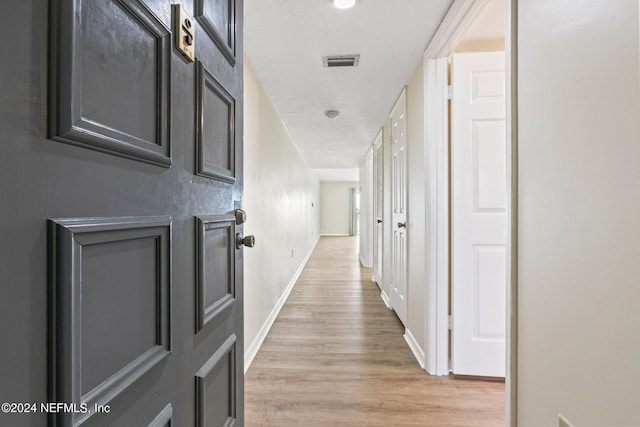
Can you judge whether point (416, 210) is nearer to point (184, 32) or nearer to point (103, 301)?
point (184, 32)

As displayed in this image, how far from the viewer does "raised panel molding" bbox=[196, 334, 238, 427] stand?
677 mm

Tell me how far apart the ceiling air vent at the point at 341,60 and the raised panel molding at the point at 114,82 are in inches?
61.4

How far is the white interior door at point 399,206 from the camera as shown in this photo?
253 centimetres

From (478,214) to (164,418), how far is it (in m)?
1.84

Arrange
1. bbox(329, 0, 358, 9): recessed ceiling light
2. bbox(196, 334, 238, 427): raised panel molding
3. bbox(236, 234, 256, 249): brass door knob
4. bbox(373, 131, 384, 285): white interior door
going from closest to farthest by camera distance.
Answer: bbox(196, 334, 238, 427): raised panel molding < bbox(236, 234, 256, 249): brass door knob < bbox(329, 0, 358, 9): recessed ceiling light < bbox(373, 131, 384, 285): white interior door

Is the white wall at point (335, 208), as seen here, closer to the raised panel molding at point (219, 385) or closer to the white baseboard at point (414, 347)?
the white baseboard at point (414, 347)

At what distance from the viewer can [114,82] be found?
453 millimetres

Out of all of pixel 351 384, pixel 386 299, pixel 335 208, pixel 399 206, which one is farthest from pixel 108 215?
pixel 335 208

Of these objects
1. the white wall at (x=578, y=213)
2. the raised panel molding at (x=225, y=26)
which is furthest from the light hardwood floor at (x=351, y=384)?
the raised panel molding at (x=225, y=26)

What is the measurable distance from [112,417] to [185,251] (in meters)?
0.29

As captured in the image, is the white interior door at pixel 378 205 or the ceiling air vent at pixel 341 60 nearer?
the ceiling air vent at pixel 341 60

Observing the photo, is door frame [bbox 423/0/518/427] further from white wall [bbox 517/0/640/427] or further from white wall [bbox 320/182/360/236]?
white wall [bbox 320/182/360/236]

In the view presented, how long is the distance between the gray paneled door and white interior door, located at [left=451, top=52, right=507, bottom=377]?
155 cm

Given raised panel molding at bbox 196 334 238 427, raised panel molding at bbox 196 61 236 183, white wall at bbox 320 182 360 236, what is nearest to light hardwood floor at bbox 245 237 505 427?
raised panel molding at bbox 196 334 238 427
